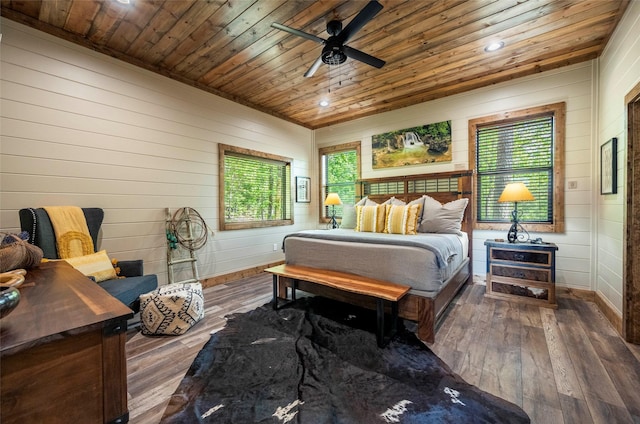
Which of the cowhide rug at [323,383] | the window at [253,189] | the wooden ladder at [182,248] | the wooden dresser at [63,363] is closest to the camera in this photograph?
the wooden dresser at [63,363]

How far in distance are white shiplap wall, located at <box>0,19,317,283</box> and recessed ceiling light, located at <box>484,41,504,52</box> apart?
353 centimetres

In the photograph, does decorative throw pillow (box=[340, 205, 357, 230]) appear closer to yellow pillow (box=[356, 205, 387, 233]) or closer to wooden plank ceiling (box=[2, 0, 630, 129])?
yellow pillow (box=[356, 205, 387, 233])

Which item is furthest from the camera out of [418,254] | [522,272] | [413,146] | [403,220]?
[413,146]

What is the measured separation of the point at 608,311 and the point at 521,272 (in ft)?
2.50

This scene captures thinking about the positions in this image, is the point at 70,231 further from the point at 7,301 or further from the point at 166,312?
the point at 7,301

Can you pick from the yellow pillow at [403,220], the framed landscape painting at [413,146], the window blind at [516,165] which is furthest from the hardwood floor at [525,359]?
the framed landscape painting at [413,146]

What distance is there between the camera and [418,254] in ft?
7.79

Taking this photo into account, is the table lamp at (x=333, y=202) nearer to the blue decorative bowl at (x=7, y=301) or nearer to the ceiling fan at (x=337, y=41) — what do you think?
the ceiling fan at (x=337, y=41)

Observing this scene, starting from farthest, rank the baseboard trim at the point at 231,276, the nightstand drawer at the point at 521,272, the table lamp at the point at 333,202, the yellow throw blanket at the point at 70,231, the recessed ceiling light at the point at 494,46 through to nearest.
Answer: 1. the table lamp at the point at 333,202
2. the baseboard trim at the point at 231,276
3. the nightstand drawer at the point at 521,272
4. the recessed ceiling light at the point at 494,46
5. the yellow throw blanket at the point at 70,231

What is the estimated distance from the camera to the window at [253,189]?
14.0 feet

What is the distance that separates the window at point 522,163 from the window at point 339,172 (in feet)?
7.04

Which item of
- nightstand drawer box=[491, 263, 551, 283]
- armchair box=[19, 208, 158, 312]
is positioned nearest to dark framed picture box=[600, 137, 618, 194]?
nightstand drawer box=[491, 263, 551, 283]

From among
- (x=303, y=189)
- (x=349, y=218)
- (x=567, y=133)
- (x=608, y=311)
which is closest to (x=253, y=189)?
(x=303, y=189)

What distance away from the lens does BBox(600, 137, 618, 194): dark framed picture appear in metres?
2.58
